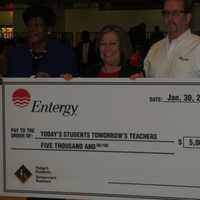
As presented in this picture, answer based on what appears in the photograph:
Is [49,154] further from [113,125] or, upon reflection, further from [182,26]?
[182,26]

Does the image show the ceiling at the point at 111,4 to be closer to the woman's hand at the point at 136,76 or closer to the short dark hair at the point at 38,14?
the short dark hair at the point at 38,14

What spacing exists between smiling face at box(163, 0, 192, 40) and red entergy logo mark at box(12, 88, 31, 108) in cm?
117

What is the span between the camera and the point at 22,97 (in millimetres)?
4211

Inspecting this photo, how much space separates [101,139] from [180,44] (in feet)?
3.01

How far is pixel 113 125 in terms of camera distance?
411 cm

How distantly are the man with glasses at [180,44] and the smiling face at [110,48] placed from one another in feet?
1.25

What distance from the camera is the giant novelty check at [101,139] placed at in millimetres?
4008

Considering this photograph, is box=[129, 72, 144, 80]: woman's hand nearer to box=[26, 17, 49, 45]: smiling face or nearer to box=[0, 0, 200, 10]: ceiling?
box=[26, 17, 49, 45]: smiling face

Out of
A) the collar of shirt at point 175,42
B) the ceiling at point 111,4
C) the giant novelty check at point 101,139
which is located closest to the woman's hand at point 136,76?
the giant novelty check at point 101,139

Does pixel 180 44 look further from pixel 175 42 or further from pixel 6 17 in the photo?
pixel 6 17

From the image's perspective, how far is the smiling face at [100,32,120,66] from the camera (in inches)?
163

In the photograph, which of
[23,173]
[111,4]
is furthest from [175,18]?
[111,4]

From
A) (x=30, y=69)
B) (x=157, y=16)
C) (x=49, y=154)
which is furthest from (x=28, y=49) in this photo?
(x=157, y=16)

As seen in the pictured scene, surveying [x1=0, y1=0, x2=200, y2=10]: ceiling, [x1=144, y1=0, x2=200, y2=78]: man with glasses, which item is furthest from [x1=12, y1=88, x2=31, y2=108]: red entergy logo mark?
[x1=0, y1=0, x2=200, y2=10]: ceiling
